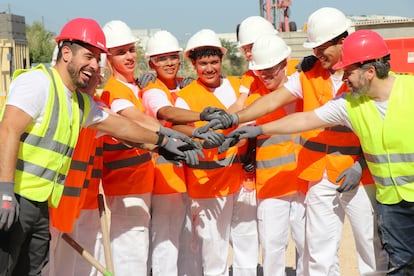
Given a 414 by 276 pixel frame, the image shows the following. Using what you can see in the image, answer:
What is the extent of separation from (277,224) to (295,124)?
0.93 meters

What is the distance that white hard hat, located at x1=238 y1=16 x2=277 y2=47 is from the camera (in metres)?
5.88

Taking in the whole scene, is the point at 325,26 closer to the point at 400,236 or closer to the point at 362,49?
the point at 362,49

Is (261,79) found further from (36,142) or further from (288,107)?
(36,142)

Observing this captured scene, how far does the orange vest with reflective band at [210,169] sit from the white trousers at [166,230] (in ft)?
0.59

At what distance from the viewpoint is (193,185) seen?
215 inches

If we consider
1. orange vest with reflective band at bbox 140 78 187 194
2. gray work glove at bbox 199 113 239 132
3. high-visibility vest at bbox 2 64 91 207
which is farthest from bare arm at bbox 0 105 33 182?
orange vest with reflective band at bbox 140 78 187 194

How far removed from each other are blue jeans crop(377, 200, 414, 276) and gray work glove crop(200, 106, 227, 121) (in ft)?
4.66

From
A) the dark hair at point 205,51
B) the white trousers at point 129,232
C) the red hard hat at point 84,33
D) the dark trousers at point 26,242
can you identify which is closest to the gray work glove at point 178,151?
the white trousers at point 129,232

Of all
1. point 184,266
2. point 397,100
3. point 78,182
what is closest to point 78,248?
point 78,182

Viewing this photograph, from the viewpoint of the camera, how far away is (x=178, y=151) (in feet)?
16.9

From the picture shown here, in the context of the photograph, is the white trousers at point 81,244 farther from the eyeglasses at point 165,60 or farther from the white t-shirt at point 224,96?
the eyeglasses at point 165,60

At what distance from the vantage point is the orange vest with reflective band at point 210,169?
5441mm

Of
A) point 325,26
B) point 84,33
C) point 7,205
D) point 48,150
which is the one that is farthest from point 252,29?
point 7,205

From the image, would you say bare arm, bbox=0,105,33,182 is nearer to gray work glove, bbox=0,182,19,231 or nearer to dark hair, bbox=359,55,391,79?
gray work glove, bbox=0,182,19,231
